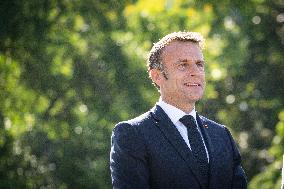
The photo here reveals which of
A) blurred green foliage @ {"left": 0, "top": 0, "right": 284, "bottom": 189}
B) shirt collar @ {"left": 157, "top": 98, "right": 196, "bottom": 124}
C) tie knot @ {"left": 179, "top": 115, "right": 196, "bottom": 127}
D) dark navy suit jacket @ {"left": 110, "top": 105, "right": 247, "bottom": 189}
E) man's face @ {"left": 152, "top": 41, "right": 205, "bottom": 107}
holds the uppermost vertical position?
blurred green foliage @ {"left": 0, "top": 0, "right": 284, "bottom": 189}

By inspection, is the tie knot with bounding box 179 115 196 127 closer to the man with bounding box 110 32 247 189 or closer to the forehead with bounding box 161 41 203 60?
the man with bounding box 110 32 247 189

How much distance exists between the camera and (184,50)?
3.52 m

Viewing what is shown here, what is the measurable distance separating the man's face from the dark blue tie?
0.11m

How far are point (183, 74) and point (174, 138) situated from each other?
1.42 feet

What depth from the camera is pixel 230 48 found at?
16234mm

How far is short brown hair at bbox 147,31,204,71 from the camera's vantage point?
354cm

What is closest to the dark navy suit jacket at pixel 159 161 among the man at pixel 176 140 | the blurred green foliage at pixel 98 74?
the man at pixel 176 140

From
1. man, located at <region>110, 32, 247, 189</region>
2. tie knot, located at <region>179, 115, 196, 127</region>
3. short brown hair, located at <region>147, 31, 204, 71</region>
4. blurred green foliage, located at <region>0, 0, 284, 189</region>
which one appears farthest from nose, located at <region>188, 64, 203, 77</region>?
blurred green foliage, located at <region>0, 0, 284, 189</region>

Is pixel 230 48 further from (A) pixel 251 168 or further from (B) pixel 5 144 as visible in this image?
(B) pixel 5 144

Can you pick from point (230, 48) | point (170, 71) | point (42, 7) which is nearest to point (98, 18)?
point (42, 7)

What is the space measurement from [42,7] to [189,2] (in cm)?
448

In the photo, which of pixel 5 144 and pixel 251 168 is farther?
pixel 251 168

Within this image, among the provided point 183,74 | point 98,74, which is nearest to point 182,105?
point 183,74

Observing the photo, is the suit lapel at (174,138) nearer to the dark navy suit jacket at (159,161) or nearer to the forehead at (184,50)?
the dark navy suit jacket at (159,161)
